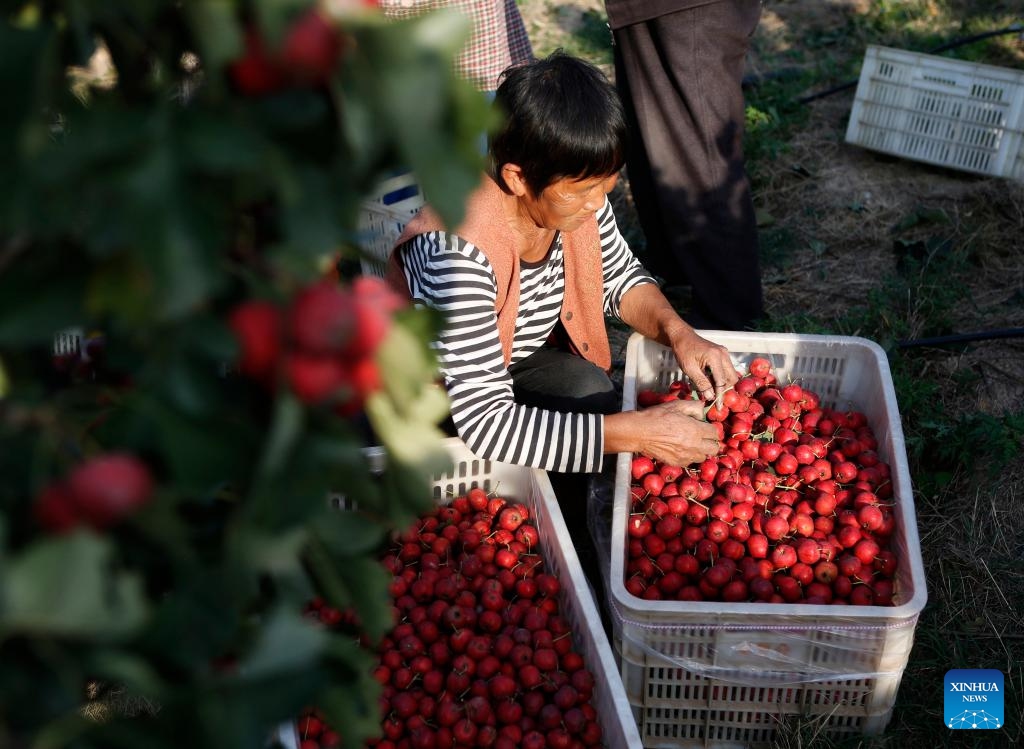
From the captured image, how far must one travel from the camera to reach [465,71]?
10.4 feet

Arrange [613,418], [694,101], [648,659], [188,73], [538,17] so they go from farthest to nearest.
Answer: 1. [538,17]
2. [694,101]
3. [613,418]
4. [648,659]
5. [188,73]

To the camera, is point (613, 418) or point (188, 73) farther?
point (613, 418)

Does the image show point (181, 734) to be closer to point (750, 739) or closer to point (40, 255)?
point (40, 255)

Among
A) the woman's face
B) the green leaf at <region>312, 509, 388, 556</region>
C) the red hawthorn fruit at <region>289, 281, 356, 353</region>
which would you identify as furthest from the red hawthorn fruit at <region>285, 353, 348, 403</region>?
the woman's face

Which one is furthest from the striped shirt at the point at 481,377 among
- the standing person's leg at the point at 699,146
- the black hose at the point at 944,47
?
the black hose at the point at 944,47

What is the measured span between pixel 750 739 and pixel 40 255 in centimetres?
177

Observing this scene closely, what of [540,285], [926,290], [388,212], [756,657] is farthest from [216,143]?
[926,290]

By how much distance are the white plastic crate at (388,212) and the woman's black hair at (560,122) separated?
1.13 metres

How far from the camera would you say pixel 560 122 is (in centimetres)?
193

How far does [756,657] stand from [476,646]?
559mm

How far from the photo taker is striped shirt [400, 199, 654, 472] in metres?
2.04

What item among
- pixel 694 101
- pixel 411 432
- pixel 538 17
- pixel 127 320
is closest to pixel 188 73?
pixel 127 320

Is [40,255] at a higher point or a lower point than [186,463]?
higher

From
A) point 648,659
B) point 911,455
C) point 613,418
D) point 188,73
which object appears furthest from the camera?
point 911,455
